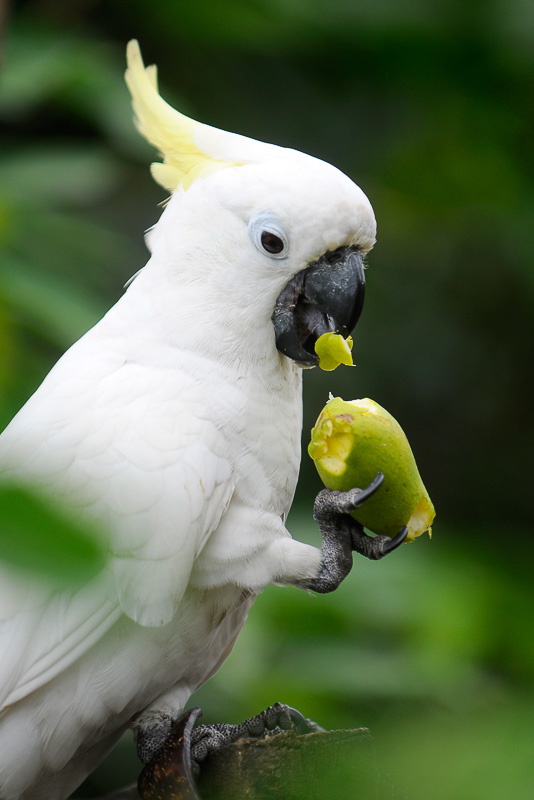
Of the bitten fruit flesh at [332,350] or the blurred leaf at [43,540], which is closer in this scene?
the blurred leaf at [43,540]

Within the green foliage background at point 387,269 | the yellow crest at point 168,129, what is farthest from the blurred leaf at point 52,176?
the yellow crest at point 168,129

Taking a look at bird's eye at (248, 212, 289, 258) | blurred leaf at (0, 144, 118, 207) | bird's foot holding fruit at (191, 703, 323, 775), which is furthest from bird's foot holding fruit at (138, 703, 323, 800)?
blurred leaf at (0, 144, 118, 207)

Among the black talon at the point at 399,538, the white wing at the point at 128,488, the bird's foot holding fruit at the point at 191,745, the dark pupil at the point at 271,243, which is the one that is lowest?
the bird's foot holding fruit at the point at 191,745

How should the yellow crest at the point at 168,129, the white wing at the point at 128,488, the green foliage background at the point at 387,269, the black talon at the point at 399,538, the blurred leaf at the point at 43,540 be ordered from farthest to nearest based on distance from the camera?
the green foliage background at the point at 387,269 → the yellow crest at the point at 168,129 → the black talon at the point at 399,538 → the white wing at the point at 128,488 → the blurred leaf at the point at 43,540

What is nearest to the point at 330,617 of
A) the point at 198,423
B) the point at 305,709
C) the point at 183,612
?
the point at 305,709

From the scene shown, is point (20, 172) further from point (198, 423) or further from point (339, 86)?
point (339, 86)

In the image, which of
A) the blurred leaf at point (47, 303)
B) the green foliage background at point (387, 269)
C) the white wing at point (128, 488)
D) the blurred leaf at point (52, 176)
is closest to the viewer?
the white wing at point (128, 488)

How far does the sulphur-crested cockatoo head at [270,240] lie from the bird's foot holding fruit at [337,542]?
11.6 inches

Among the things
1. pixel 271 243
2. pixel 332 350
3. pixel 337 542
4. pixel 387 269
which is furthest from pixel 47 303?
pixel 387 269

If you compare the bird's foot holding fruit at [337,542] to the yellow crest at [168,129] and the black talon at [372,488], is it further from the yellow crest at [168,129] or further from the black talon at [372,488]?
the yellow crest at [168,129]

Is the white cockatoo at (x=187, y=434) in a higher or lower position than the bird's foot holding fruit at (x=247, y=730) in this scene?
higher

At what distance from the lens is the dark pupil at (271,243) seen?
160cm

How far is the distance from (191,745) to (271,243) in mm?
977

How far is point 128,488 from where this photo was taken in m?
1.46
